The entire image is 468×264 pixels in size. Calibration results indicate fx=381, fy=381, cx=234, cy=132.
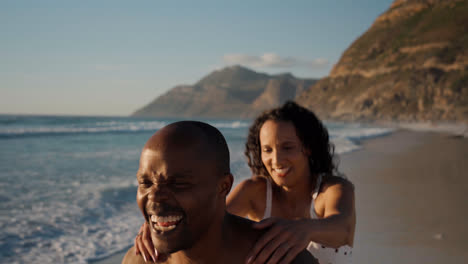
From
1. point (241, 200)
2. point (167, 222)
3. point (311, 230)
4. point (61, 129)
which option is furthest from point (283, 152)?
point (61, 129)

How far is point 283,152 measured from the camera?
2746mm

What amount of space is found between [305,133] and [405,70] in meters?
70.3

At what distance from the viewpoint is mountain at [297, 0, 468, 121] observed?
2170 inches

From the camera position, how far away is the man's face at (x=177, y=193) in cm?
124

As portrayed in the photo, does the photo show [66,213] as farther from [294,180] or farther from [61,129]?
[61,129]

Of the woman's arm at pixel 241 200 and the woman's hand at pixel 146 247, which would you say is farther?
the woman's arm at pixel 241 200

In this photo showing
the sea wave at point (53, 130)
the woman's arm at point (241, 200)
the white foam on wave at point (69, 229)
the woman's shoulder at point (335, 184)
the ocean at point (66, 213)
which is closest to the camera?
the woman's shoulder at point (335, 184)

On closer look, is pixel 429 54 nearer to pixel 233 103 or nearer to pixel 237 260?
pixel 237 260

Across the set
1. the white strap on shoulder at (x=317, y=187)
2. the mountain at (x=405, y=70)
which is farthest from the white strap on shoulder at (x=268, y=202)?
the mountain at (x=405, y=70)

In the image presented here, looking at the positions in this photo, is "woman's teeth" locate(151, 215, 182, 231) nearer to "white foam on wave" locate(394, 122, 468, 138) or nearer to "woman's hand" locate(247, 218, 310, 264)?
"woman's hand" locate(247, 218, 310, 264)

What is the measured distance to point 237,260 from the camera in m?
1.37

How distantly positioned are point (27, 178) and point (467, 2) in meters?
74.8

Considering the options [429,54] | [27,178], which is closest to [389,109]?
[429,54]

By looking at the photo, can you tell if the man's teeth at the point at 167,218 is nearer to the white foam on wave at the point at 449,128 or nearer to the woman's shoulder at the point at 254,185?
the woman's shoulder at the point at 254,185
